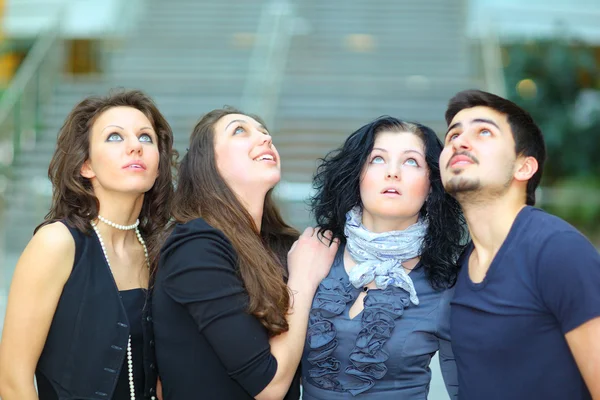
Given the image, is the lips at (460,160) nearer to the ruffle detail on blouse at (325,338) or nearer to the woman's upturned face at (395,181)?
the woman's upturned face at (395,181)

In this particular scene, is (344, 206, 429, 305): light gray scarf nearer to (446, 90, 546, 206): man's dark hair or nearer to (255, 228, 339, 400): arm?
(255, 228, 339, 400): arm

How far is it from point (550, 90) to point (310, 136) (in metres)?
4.71

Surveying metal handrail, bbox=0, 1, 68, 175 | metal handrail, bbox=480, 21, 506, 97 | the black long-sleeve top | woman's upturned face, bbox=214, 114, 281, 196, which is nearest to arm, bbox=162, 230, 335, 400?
the black long-sleeve top

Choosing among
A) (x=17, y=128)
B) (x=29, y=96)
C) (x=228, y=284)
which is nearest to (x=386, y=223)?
(x=228, y=284)

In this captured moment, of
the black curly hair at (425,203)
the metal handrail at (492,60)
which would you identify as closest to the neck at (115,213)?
the black curly hair at (425,203)

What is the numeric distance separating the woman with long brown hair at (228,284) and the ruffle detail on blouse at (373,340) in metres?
0.23

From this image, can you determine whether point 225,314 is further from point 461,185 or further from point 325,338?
point 461,185

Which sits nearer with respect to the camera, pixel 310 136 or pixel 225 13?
pixel 310 136

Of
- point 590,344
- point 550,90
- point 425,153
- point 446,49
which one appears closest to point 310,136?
point 446,49

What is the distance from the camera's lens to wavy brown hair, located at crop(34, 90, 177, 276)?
127 inches

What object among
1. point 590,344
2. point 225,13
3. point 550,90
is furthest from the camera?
point 225,13

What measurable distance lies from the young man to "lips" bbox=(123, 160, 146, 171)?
4.18 ft

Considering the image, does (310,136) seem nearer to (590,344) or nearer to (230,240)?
(230,240)

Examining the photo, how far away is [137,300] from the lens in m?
3.23
